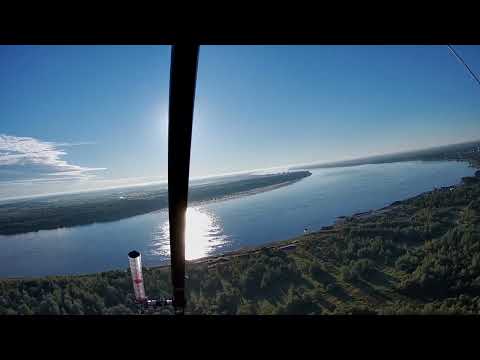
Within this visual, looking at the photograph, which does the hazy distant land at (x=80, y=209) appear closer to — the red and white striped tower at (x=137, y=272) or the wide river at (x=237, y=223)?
the wide river at (x=237, y=223)

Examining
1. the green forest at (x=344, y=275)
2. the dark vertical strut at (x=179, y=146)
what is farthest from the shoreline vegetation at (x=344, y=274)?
the dark vertical strut at (x=179, y=146)

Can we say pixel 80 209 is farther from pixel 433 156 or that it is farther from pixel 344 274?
pixel 433 156

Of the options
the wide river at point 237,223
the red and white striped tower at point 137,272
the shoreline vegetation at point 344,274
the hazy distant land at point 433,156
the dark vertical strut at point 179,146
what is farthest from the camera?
the hazy distant land at point 433,156

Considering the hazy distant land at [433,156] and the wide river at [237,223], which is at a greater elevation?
the hazy distant land at [433,156]

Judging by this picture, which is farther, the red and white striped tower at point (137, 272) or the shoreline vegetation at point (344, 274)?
the shoreline vegetation at point (344, 274)

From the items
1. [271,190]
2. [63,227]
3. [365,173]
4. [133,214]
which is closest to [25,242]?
[63,227]

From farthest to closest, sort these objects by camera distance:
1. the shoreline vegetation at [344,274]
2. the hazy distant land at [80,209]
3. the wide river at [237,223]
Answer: the wide river at [237,223], the shoreline vegetation at [344,274], the hazy distant land at [80,209]

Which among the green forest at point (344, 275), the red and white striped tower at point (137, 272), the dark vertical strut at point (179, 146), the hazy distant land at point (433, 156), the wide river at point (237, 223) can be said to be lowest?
the green forest at point (344, 275)

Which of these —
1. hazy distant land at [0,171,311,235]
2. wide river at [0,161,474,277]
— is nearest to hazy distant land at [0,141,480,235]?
hazy distant land at [0,171,311,235]
